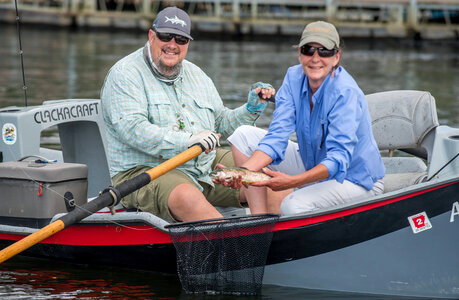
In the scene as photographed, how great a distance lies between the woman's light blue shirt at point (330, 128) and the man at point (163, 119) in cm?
40

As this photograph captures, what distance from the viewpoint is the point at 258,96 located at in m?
5.40

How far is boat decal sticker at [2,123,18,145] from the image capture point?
5727mm

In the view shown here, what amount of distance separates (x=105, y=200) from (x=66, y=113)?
1374 millimetres

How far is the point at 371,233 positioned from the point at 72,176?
1.92m

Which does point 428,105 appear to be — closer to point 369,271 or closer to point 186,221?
point 369,271

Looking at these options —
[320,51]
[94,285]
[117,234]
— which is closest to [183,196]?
[117,234]

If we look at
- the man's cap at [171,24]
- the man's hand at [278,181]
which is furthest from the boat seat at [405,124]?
the man's cap at [171,24]

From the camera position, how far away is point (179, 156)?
4879 mm

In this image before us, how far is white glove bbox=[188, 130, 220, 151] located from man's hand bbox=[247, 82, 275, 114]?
0.54 metres

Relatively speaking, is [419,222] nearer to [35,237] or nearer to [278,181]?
[278,181]

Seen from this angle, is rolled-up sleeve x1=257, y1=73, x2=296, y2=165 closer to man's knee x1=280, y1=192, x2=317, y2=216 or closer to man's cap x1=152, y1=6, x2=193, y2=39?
man's knee x1=280, y1=192, x2=317, y2=216

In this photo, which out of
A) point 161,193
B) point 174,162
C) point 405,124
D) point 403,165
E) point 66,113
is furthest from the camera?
point 403,165

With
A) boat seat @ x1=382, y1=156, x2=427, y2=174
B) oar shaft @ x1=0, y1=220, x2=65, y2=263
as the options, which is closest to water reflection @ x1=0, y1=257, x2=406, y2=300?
oar shaft @ x1=0, y1=220, x2=65, y2=263

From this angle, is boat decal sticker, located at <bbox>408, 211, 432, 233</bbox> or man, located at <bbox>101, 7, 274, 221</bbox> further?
man, located at <bbox>101, 7, 274, 221</bbox>
